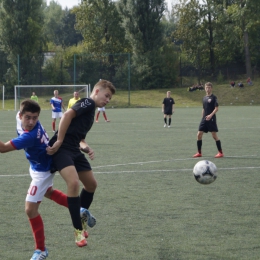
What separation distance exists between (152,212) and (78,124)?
1896 mm

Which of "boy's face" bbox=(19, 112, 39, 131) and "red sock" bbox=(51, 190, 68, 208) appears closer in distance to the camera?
"boy's face" bbox=(19, 112, 39, 131)

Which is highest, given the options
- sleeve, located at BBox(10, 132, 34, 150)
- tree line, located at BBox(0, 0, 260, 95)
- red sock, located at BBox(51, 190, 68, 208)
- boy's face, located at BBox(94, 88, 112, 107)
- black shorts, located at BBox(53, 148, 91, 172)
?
tree line, located at BBox(0, 0, 260, 95)

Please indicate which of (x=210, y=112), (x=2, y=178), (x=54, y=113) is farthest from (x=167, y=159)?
(x=54, y=113)

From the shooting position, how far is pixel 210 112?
528 inches

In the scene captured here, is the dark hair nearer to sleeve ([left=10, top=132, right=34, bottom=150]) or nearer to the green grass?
sleeve ([left=10, top=132, right=34, bottom=150])

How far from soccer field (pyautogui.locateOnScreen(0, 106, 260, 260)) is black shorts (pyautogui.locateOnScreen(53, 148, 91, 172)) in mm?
767

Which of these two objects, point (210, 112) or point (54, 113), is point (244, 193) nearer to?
point (210, 112)

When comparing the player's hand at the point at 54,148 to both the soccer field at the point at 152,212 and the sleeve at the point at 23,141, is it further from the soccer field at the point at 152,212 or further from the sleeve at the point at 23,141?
the soccer field at the point at 152,212

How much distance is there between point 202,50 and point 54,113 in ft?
125

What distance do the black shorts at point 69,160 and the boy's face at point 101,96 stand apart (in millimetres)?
550

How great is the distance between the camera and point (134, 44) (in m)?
53.4

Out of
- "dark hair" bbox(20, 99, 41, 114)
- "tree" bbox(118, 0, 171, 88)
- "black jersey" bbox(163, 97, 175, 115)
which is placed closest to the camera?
"dark hair" bbox(20, 99, 41, 114)

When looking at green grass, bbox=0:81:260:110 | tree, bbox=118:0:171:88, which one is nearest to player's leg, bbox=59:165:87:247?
green grass, bbox=0:81:260:110

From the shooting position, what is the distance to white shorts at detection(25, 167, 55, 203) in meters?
5.41
